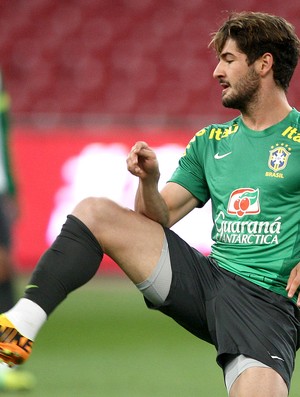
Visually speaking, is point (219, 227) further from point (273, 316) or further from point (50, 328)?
point (50, 328)

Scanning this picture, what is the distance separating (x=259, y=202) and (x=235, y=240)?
6.8 inches

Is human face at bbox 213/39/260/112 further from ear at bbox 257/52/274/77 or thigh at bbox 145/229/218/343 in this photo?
thigh at bbox 145/229/218/343

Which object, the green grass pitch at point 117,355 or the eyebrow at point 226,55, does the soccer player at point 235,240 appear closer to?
the eyebrow at point 226,55

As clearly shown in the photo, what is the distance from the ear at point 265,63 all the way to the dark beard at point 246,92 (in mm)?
28

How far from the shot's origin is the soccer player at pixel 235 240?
3973 mm

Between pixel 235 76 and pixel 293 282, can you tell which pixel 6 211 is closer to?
pixel 235 76

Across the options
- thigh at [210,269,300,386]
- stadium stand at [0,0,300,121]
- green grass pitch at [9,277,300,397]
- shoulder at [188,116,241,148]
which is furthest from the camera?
stadium stand at [0,0,300,121]

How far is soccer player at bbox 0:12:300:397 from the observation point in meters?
3.97

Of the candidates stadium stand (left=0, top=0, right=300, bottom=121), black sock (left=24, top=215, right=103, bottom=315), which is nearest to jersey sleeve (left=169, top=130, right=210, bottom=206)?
black sock (left=24, top=215, right=103, bottom=315)

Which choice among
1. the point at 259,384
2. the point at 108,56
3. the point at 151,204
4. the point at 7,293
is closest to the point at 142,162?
the point at 151,204

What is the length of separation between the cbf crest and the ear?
0.97 ft

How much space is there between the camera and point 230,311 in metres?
4.12

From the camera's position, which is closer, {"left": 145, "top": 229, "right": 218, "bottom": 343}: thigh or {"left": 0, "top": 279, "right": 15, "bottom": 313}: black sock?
{"left": 145, "top": 229, "right": 218, "bottom": 343}: thigh

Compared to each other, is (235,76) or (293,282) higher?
(235,76)
